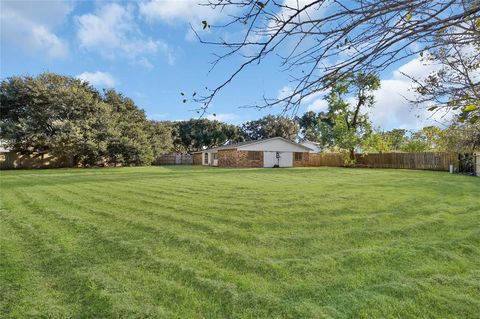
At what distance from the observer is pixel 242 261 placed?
392 centimetres

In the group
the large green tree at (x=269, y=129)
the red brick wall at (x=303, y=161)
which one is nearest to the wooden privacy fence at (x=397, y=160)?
the red brick wall at (x=303, y=161)

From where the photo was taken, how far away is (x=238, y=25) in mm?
2227

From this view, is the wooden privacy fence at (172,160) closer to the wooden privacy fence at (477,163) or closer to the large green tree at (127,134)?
the large green tree at (127,134)

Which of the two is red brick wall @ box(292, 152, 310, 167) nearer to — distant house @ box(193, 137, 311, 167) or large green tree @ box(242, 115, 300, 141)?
distant house @ box(193, 137, 311, 167)

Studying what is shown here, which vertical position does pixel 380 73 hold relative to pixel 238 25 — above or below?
below

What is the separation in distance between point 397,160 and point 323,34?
88.3ft

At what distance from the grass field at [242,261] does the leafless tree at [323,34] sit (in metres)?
1.96

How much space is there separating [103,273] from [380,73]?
3606 mm

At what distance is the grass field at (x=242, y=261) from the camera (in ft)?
Answer: 9.43

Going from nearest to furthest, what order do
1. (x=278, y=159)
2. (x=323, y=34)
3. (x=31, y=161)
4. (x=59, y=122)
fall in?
(x=323, y=34)
(x=59, y=122)
(x=31, y=161)
(x=278, y=159)

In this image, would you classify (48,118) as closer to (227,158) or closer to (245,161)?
(227,158)

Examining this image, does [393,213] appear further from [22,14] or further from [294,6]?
[22,14]

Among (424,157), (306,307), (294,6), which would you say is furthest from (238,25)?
(424,157)

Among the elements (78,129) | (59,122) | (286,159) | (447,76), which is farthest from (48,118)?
(447,76)
